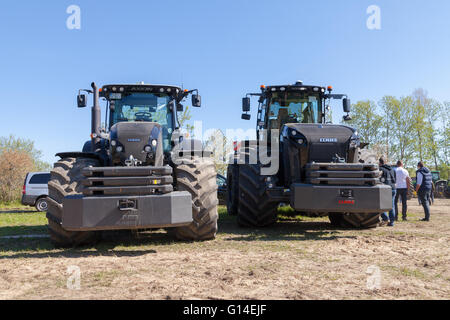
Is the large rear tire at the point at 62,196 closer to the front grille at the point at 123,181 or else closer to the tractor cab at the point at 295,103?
the front grille at the point at 123,181

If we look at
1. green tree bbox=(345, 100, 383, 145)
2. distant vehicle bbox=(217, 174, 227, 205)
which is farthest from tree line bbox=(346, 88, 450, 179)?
distant vehicle bbox=(217, 174, 227, 205)

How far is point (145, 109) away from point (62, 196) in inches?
101

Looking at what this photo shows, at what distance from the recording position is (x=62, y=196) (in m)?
5.77

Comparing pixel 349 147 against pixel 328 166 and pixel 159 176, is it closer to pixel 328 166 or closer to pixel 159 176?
pixel 328 166

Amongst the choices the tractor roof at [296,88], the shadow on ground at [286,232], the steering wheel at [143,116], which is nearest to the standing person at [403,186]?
the shadow on ground at [286,232]

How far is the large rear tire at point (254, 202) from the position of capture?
7.99 m

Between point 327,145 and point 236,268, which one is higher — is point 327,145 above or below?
above

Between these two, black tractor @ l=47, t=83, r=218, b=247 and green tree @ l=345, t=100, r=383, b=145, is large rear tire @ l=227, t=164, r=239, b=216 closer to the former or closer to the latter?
black tractor @ l=47, t=83, r=218, b=247

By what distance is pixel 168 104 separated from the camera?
25.3 feet

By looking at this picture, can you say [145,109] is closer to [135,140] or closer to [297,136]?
[135,140]

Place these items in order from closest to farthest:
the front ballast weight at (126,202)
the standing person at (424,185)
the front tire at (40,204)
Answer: the front ballast weight at (126,202) → the standing person at (424,185) → the front tire at (40,204)

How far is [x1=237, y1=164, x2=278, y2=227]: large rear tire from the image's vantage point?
26.2 ft

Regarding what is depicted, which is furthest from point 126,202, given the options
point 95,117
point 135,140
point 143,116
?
point 143,116
